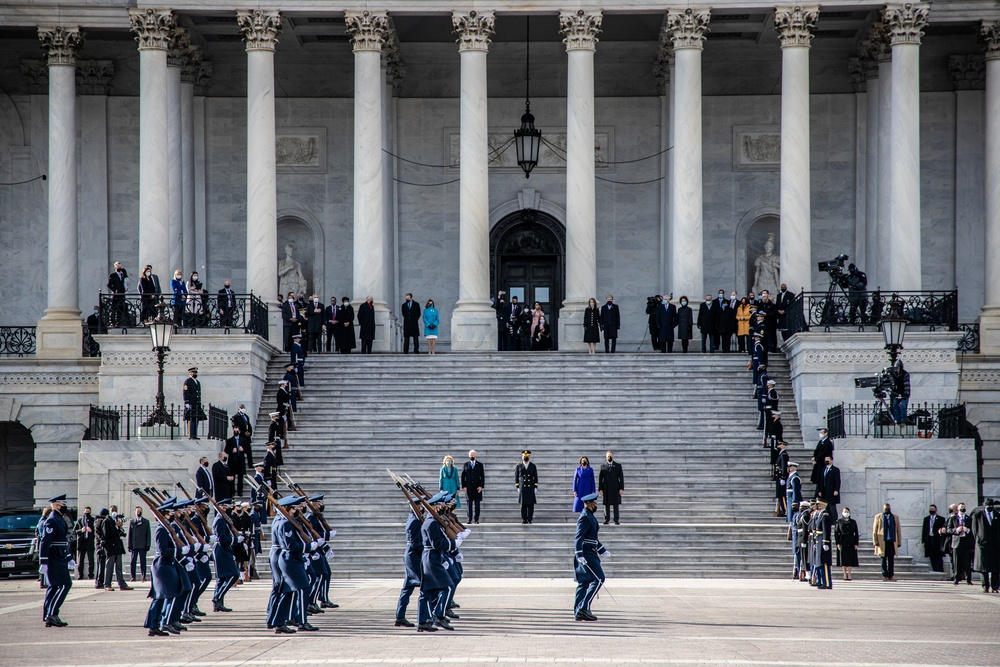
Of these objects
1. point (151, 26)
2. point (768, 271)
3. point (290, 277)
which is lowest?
point (290, 277)

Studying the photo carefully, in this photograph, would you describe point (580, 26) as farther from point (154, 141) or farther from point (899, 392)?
point (899, 392)

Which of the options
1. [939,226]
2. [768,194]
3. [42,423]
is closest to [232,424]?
[42,423]

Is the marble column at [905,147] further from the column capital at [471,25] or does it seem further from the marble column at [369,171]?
the marble column at [369,171]

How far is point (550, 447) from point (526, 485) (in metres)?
4.28

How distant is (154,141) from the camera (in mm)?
42625

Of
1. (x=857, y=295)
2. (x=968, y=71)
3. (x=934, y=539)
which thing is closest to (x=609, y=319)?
(x=857, y=295)

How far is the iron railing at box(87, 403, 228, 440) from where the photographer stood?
34875 mm

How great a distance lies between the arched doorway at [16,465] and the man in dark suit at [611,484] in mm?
21058

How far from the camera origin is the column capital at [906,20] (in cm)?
4288

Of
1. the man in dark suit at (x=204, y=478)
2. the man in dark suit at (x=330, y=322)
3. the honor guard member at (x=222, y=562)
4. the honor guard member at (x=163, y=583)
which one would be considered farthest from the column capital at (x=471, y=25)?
the honor guard member at (x=163, y=583)

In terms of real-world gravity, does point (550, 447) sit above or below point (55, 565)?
above

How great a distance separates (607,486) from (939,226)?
22.7 meters

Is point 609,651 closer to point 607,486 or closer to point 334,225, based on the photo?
point 607,486

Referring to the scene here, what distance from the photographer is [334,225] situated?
50688mm
